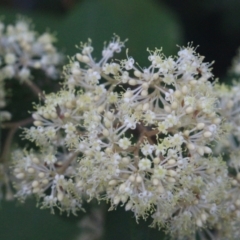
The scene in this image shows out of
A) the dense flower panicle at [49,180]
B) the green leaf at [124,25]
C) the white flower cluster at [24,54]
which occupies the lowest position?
the dense flower panicle at [49,180]

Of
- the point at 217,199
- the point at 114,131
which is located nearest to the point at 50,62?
the point at 114,131

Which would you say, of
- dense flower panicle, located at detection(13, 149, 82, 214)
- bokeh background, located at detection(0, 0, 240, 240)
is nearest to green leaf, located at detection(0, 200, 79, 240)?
bokeh background, located at detection(0, 0, 240, 240)

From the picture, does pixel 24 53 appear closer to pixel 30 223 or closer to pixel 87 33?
pixel 87 33

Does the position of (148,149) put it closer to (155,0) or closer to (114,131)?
(114,131)

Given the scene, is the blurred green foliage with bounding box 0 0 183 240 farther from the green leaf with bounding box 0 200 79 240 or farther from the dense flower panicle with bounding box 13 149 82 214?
the dense flower panicle with bounding box 13 149 82 214

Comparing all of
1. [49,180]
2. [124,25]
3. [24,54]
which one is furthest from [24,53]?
[49,180]

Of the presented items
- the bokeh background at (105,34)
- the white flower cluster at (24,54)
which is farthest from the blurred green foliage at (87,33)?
the white flower cluster at (24,54)

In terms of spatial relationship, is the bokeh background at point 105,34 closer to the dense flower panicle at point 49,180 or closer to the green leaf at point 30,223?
the green leaf at point 30,223
